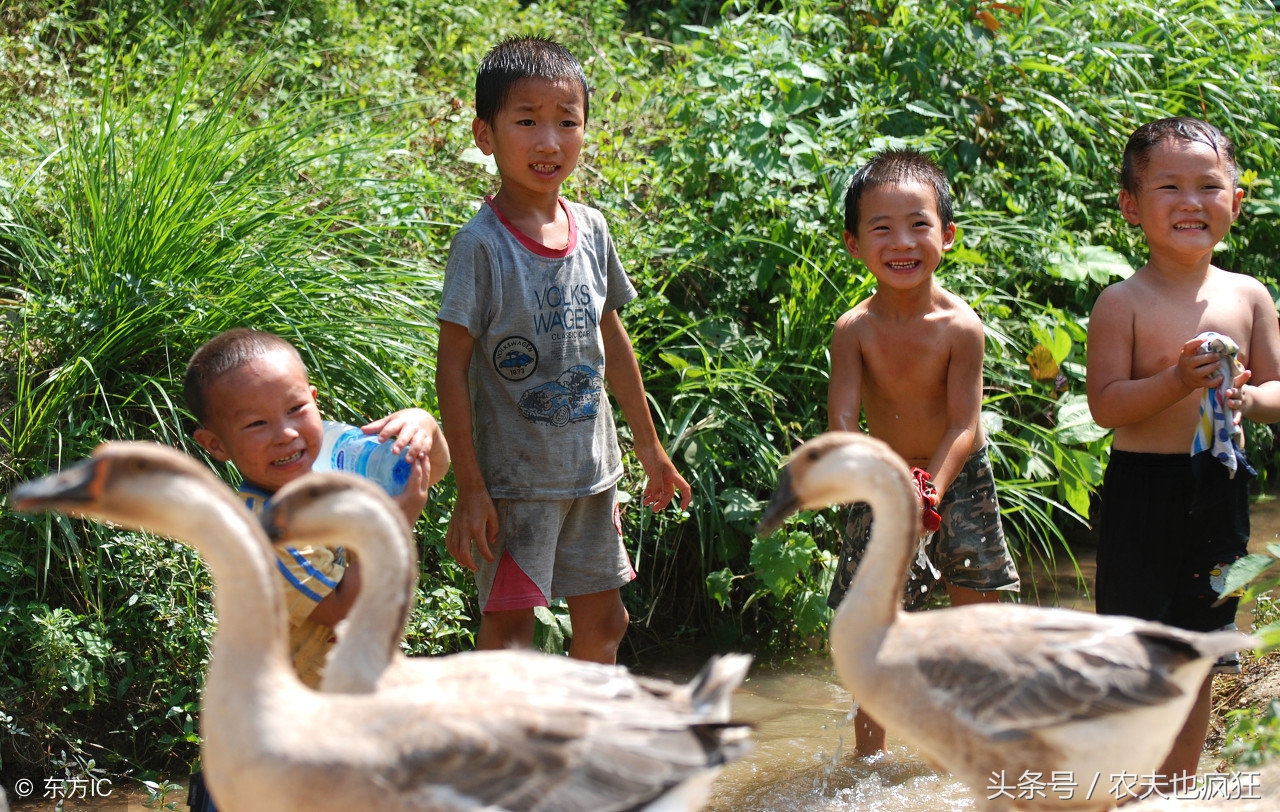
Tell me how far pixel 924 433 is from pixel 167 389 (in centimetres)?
279

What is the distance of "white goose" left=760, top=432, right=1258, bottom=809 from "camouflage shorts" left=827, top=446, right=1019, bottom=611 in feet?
4.41

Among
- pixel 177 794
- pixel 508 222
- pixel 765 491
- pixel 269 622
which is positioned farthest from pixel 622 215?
pixel 269 622

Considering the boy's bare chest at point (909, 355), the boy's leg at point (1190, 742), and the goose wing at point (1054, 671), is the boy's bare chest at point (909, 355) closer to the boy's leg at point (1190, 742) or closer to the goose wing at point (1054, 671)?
the boy's leg at point (1190, 742)

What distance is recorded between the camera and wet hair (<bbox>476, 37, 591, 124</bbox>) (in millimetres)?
3873

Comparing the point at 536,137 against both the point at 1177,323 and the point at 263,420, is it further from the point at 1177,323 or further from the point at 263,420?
the point at 1177,323

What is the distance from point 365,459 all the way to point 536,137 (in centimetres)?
124

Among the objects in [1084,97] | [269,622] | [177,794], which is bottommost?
[177,794]

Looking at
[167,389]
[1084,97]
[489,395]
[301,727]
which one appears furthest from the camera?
[1084,97]

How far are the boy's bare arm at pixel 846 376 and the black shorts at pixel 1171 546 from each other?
907 millimetres

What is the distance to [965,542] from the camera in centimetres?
406

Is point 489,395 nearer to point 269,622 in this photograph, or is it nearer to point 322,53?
point 269,622

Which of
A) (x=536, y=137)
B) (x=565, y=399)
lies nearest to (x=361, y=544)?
(x=565, y=399)

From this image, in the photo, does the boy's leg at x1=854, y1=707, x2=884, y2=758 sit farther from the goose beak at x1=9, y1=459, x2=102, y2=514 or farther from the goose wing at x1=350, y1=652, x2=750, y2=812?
the goose beak at x1=9, y1=459, x2=102, y2=514

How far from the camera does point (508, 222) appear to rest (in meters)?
3.84
